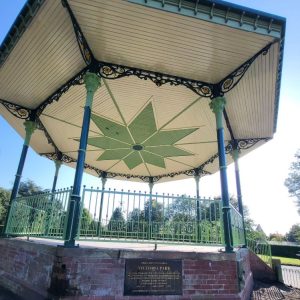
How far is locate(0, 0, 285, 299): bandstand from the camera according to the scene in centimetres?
539

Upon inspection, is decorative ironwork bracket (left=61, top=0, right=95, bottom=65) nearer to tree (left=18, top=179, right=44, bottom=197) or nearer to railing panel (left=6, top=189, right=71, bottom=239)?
railing panel (left=6, top=189, right=71, bottom=239)

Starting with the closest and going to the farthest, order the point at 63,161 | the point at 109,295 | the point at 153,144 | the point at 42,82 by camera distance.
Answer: the point at 109,295, the point at 42,82, the point at 153,144, the point at 63,161

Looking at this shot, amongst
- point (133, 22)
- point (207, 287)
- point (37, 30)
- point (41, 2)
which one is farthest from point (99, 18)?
point (207, 287)

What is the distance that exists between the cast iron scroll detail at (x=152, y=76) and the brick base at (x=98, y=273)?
182 inches

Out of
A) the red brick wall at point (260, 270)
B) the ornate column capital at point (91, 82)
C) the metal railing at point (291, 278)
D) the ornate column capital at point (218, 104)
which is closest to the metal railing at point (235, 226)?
the ornate column capital at point (218, 104)

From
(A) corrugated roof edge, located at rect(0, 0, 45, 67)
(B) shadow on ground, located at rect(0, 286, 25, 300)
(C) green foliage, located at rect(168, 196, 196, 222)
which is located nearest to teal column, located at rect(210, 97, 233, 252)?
(C) green foliage, located at rect(168, 196, 196, 222)

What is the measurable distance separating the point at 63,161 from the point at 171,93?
813 centimetres

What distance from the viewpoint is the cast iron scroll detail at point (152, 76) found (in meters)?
7.25

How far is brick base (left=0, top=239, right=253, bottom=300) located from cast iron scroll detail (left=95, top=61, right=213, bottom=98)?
4612 millimetres

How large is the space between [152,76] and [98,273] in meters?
5.35

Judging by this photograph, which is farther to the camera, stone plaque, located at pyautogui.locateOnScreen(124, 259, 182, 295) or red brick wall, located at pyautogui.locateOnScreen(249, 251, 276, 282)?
red brick wall, located at pyautogui.locateOnScreen(249, 251, 276, 282)

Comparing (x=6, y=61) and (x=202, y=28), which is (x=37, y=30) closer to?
(x=6, y=61)

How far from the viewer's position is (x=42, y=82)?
26.9ft

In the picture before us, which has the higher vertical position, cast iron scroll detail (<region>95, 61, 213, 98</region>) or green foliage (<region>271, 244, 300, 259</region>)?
cast iron scroll detail (<region>95, 61, 213, 98</region>)
